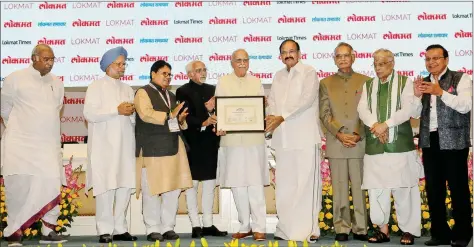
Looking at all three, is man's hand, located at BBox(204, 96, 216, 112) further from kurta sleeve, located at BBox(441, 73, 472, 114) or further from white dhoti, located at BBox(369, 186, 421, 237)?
kurta sleeve, located at BBox(441, 73, 472, 114)

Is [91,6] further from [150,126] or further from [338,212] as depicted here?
[338,212]

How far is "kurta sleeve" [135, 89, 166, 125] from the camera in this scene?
664cm

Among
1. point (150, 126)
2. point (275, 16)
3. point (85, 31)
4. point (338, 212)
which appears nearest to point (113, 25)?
point (85, 31)

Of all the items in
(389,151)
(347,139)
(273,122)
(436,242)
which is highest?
(273,122)

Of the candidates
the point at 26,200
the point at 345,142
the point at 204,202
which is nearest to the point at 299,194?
the point at 345,142

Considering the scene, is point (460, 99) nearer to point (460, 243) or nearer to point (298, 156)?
point (460, 243)

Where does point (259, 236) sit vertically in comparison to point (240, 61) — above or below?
below

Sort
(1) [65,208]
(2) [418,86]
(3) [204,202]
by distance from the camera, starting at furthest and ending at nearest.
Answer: (1) [65,208], (3) [204,202], (2) [418,86]

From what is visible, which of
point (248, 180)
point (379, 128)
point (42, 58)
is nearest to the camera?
point (379, 128)

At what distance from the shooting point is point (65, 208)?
25.2 feet

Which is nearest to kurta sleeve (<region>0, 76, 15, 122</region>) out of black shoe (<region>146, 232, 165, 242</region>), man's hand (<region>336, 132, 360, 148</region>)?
black shoe (<region>146, 232, 165, 242</region>)

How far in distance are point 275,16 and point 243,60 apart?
2.35m

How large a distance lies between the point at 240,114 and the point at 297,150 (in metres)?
0.66

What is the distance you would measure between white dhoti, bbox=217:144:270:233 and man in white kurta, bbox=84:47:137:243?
0.96m
